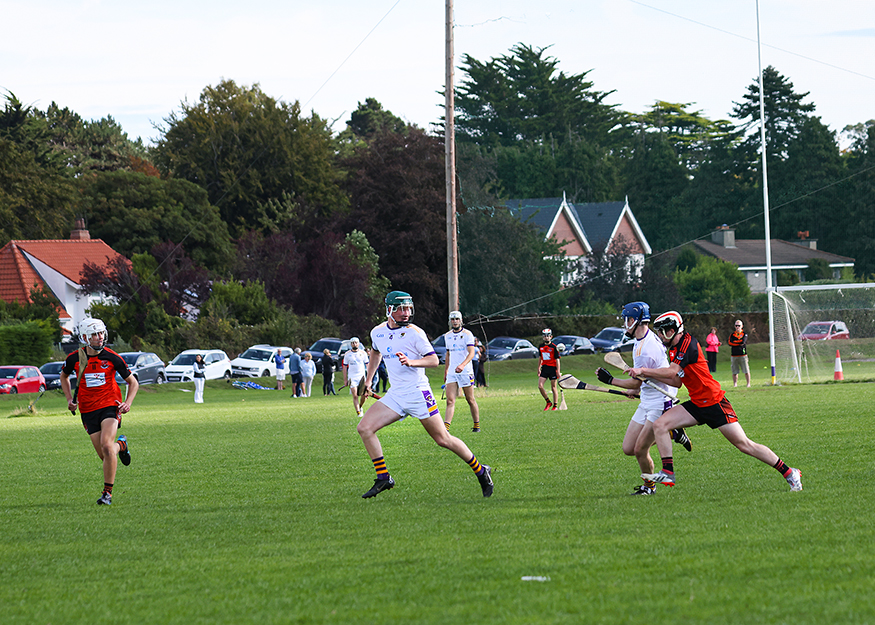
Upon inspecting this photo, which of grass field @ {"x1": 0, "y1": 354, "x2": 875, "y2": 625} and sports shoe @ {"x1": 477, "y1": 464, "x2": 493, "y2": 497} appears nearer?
grass field @ {"x1": 0, "y1": 354, "x2": 875, "y2": 625}

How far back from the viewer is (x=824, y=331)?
31.3m

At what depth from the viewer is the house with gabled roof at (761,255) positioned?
2591 inches

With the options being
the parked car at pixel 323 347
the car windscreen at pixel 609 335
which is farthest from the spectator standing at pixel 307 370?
the car windscreen at pixel 609 335

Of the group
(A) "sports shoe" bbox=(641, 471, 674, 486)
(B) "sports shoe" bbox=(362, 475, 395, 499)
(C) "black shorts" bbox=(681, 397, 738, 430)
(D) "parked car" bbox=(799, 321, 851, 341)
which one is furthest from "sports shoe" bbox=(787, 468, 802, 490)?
(D) "parked car" bbox=(799, 321, 851, 341)

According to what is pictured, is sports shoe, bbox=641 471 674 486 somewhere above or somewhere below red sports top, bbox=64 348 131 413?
below

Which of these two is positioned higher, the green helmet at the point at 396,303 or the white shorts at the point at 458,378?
the green helmet at the point at 396,303

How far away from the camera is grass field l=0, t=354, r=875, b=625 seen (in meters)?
5.80

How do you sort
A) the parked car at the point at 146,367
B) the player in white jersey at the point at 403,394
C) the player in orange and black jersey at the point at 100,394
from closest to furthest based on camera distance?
the player in white jersey at the point at 403,394
the player in orange and black jersey at the point at 100,394
the parked car at the point at 146,367

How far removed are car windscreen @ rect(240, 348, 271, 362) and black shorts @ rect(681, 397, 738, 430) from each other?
3681 centimetres

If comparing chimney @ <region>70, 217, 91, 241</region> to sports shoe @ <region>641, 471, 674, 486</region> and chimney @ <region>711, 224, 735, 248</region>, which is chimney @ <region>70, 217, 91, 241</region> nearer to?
chimney @ <region>711, 224, 735, 248</region>

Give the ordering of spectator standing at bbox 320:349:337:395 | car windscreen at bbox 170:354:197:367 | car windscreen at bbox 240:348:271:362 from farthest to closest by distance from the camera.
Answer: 1. car windscreen at bbox 240:348:271:362
2. car windscreen at bbox 170:354:197:367
3. spectator standing at bbox 320:349:337:395

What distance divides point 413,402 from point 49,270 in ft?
168

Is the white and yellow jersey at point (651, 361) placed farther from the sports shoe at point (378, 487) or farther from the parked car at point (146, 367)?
the parked car at point (146, 367)

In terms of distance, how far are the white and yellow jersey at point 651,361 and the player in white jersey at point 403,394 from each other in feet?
5.91
